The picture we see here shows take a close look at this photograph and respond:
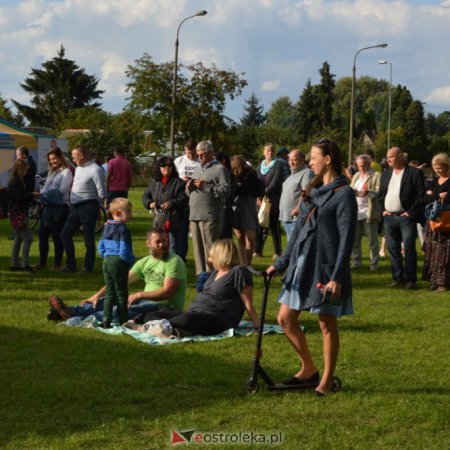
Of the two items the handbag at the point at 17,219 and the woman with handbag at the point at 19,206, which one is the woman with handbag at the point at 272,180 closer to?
the woman with handbag at the point at 19,206

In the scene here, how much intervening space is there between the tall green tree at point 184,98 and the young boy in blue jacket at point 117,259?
40.3m

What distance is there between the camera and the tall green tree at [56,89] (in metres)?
90.4

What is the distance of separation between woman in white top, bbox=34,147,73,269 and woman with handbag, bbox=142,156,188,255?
1.68 meters

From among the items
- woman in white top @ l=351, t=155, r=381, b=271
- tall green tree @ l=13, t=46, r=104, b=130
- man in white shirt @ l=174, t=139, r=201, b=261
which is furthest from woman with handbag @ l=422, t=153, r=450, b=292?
tall green tree @ l=13, t=46, r=104, b=130

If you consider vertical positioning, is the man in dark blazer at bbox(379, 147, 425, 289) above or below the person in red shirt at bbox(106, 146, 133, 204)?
below

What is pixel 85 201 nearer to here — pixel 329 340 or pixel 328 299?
pixel 329 340

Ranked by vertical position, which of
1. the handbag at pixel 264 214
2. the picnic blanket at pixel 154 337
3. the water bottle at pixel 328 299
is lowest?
the picnic blanket at pixel 154 337

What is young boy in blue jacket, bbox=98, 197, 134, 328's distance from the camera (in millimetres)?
8945

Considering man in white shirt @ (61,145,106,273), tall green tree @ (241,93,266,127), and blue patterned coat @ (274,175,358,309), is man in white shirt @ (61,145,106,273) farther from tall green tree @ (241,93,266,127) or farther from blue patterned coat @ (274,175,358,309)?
tall green tree @ (241,93,266,127)

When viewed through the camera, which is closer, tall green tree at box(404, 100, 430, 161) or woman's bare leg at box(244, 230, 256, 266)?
woman's bare leg at box(244, 230, 256, 266)

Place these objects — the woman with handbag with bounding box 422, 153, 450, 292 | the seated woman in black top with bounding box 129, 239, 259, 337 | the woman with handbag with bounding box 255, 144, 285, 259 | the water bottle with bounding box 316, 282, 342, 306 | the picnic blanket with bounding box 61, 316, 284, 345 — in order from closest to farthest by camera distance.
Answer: the water bottle with bounding box 316, 282, 342, 306
the picnic blanket with bounding box 61, 316, 284, 345
the seated woman in black top with bounding box 129, 239, 259, 337
the woman with handbag with bounding box 422, 153, 450, 292
the woman with handbag with bounding box 255, 144, 285, 259

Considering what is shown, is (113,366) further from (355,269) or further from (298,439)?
(355,269)

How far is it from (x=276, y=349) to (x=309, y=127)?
105306 mm

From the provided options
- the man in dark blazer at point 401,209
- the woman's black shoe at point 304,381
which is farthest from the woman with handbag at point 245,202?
the woman's black shoe at point 304,381
